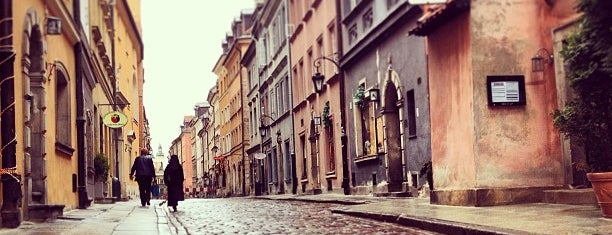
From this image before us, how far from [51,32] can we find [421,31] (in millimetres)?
6502

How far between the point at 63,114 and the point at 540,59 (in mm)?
9931

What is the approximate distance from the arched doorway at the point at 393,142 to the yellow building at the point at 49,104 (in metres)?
7.59

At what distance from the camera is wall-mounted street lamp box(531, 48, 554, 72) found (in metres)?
12.9

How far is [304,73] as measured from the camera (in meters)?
34.6

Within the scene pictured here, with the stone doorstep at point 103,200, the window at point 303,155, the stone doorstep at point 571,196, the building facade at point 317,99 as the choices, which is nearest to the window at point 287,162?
the building facade at point 317,99

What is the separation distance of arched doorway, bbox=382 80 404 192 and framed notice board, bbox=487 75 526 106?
8.16m

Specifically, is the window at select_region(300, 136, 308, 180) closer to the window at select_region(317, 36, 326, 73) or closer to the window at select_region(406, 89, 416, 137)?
the window at select_region(317, 36, 326, 73)

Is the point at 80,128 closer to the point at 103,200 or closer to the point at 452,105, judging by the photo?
the point at 103,200

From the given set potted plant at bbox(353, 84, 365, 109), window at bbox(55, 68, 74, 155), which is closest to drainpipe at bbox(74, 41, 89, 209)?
window at bbox(55, 68, 74, 155)

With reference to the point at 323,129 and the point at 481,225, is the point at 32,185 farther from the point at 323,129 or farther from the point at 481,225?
the point at 323,129

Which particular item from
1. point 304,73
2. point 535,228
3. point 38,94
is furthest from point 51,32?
point 304,73

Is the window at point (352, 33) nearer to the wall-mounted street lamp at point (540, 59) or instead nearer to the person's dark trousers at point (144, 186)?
the person's dark trousers at point (144, 186)

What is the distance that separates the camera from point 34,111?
42.5 feet

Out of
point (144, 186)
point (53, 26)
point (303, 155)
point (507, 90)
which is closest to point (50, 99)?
point (53, 26)
